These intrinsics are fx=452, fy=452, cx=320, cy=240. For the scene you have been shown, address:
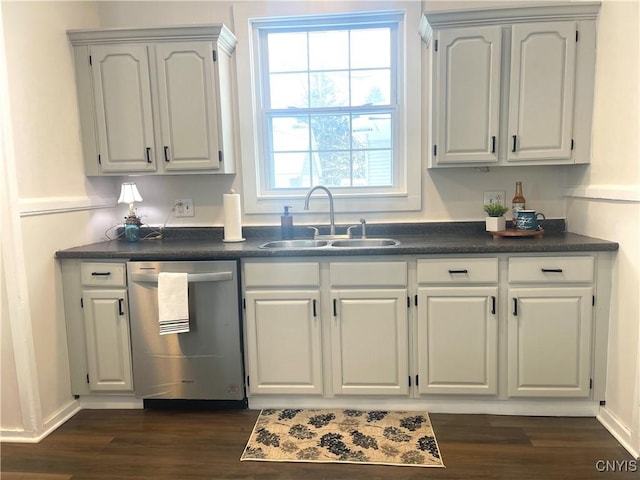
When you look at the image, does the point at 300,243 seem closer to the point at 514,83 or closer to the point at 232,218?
the point at 232,218

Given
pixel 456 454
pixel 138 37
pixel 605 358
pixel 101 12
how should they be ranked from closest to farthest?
pixel 456 454, pixel 605 358, pixel 138 37, pixel 101 12

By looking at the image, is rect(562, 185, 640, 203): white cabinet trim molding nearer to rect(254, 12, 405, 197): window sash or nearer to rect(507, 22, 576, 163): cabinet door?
rect(507, 22, 576, 163): cabinet door

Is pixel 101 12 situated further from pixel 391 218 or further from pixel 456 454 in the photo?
pixel 456 454

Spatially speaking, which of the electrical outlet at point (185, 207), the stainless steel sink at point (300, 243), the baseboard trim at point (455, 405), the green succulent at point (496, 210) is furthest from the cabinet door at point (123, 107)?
the green succulent at point (496, 210)

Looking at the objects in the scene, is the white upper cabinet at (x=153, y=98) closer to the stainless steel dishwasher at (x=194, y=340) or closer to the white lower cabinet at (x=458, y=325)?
the stainless steel dishwasher at (x=194, y=340)

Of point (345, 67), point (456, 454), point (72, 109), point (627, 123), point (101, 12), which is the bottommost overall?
point (456, 454)

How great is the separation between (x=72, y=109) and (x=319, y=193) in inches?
62.0

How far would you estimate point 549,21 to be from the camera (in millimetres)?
2447

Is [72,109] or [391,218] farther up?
[72,109]

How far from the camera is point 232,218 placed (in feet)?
9.11

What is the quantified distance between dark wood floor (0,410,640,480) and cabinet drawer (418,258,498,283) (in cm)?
75

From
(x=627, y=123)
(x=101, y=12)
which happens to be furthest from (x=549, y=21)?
(x=101, y=12)

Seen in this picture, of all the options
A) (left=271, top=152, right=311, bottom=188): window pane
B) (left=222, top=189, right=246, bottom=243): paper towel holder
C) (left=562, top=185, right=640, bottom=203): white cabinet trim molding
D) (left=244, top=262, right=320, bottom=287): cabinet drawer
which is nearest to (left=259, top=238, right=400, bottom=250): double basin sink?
(left=222, top=189, right=246, bottom=243): paper towel holder

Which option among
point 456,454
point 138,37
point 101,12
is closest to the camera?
point 456,454
